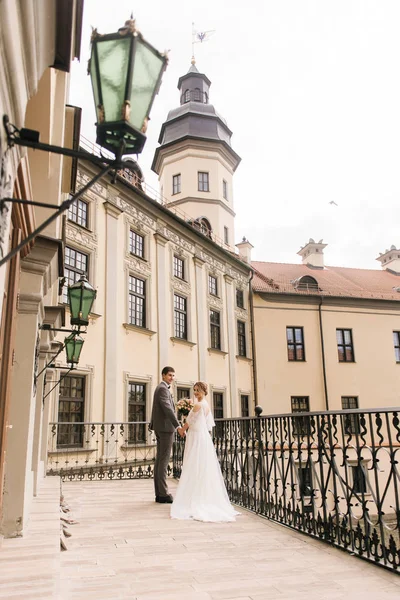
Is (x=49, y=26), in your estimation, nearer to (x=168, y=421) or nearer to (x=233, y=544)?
(x=233, y=544)

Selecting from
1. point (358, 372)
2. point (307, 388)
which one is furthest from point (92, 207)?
point (358, 372)

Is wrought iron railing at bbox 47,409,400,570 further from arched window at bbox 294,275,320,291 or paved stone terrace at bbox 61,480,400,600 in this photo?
arched window at bbox 294,275,320,291

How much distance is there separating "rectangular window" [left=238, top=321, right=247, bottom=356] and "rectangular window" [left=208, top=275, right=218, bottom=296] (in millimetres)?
2781

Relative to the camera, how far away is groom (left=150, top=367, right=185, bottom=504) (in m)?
7.46

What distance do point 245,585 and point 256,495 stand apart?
3.39m

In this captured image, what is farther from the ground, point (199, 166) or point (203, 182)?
point (199, 166)

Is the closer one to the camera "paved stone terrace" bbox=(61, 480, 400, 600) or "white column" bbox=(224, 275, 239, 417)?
"paved stone terrace" bbox=(61, 480, 400, 600)

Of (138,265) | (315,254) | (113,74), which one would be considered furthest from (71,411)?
(315,254)

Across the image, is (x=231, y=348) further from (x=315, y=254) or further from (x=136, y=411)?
(x=315, y=254)

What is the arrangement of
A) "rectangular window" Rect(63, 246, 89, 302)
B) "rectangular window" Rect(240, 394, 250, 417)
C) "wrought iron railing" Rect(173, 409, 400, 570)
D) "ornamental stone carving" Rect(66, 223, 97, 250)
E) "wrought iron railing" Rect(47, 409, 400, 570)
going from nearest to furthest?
"wrought iron railing" Rect(173, 409, 400, 570) → "wrought iron railing" Rect(47, 409, 400, 570) → "rectangular window" Rect(63, 246, 89, 302) → "ornamental stone carving" Rect(66, 223, 97, 250) → "rectangular window" Rect(240, 394, 250, 417)

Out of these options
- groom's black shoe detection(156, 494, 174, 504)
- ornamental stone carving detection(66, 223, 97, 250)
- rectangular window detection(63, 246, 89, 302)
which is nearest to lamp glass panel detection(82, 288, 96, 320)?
groom's black shoe detection(156, 494, 174, 504)

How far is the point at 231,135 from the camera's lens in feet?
100

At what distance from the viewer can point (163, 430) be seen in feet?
25.0

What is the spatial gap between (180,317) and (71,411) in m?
7.65
